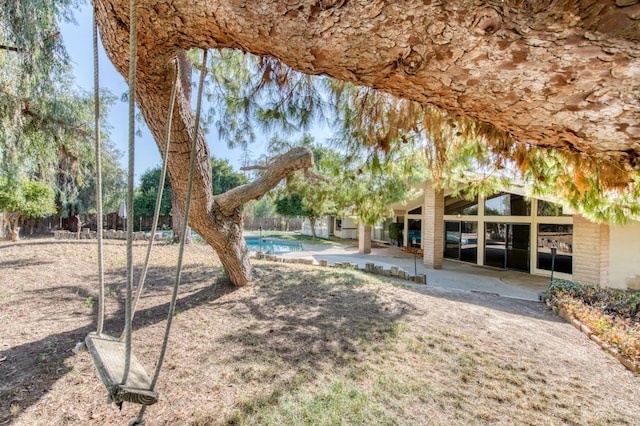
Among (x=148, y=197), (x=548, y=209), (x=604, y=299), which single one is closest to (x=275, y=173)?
(x=604, y=299)

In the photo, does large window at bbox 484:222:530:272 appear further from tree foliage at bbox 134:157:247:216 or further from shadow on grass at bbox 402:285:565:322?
tree foliage at bbox 134:157:247:216

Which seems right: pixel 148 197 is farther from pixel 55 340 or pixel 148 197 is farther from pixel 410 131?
pixel 410 131

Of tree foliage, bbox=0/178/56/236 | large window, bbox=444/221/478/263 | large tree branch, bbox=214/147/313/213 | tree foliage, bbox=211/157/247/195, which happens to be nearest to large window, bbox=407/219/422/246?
large window, bbox=444/221/478/263

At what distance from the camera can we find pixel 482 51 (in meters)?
1.12

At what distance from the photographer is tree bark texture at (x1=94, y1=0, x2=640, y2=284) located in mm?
1018

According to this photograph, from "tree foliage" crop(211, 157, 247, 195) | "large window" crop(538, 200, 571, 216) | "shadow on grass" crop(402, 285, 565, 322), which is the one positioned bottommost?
"shadow on grass" crop(402, 285, 565, 322)

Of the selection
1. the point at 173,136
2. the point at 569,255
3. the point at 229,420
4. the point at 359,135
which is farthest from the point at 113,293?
the point at 569,255

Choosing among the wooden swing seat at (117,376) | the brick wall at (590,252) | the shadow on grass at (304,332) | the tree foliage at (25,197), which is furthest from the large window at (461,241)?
the tree foliage at (25,197)

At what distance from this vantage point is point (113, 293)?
4223 millimetres

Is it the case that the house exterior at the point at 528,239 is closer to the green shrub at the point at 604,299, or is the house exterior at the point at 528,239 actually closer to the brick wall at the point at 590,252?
the brick wall at the point at 590,252

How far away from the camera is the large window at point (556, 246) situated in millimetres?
8484

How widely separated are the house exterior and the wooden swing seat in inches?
265

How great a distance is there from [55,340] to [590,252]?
1007cm

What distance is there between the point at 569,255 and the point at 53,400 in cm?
1101
